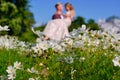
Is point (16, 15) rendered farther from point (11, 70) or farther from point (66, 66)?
point (11, 70)

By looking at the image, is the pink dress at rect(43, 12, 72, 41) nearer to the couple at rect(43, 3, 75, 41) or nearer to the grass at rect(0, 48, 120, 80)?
the couple at rect(43, 3, 75, 41)

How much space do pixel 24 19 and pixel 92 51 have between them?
940 inches

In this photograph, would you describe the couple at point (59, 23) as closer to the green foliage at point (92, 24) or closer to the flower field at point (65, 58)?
the flower field at point (65, 58)

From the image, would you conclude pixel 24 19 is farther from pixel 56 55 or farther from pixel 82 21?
pixel 56 55

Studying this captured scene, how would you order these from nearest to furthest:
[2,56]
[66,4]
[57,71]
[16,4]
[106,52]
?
[57,71], [2,56], [106,52], [66,4], [16,4]

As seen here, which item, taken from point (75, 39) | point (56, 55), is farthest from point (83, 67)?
point (75, 39)

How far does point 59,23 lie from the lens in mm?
17688

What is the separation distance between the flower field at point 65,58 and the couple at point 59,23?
7.79 meters

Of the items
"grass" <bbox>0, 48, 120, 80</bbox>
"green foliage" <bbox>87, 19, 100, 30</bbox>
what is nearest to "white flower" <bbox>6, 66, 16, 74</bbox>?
"grass" <bbox>0, 48, 120, 80</bbox>

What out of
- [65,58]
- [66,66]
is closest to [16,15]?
[66,66]

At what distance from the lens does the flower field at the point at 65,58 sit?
6.77 metres

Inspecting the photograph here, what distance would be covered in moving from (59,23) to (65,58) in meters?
10.9

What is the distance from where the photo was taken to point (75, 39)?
9.09 m

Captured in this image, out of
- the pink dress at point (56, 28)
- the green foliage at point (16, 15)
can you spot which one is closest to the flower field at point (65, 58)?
the pink dress at point (56, 28)
